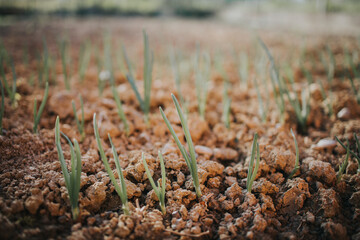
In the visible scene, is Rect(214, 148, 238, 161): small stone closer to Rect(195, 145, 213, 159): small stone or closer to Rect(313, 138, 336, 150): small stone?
Rect(195, 145, 213, 159): small stone

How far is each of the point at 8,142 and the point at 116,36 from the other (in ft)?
6.99

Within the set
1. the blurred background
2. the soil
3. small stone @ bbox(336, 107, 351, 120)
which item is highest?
the blurred background

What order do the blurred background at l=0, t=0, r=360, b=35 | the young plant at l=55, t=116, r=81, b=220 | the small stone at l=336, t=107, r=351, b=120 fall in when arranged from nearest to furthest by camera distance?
1. the young plant at l=55, t=116, r=81, b=220
2. the small stone at l=336, t=107, r=351, b=120
3. the blurred background at l=0, t=0, r=360, b=35

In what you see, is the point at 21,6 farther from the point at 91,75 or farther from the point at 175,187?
the point at 175,187

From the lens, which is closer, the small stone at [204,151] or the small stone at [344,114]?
the small stone at [204,151]

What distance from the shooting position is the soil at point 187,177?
0.64 metres

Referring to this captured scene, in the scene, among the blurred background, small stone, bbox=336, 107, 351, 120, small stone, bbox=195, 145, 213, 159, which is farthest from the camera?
the blurred background

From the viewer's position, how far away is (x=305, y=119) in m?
1.06

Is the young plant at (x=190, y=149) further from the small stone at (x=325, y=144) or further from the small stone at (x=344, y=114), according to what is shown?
the small stone at (x=344, y=114)

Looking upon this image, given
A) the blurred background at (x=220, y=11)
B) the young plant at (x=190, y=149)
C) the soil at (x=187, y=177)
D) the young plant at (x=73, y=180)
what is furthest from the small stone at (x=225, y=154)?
the blurred background at (x=220, y=11)

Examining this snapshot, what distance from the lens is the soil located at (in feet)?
2.10

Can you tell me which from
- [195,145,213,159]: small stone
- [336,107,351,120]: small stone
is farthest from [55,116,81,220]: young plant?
[336,107,351,120]: small stone

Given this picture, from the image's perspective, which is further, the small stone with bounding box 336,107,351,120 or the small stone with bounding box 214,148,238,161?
the small stone with bounding box 336,107,351,120

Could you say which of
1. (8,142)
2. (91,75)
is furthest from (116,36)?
(8,142)
